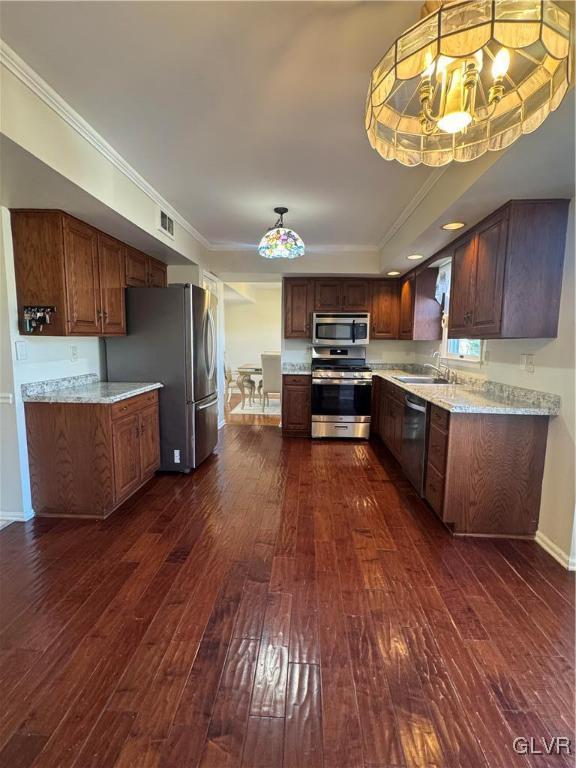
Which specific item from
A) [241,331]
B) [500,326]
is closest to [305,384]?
[500,326]

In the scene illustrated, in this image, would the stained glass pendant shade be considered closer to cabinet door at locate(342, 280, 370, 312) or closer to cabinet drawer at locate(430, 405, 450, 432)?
cabinet drawer at locate(430, 405, 450, 432)

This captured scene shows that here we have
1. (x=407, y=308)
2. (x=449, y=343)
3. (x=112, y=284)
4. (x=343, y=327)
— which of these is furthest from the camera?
(x=343, y=327)

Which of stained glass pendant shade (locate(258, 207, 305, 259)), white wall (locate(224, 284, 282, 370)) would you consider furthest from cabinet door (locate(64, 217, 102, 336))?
white wall (locate(224, 284, 282, 370))

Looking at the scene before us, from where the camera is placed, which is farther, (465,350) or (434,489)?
(465,350)

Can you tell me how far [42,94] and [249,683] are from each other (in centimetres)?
282

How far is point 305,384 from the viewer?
502 cm

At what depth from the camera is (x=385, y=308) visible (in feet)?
16.7

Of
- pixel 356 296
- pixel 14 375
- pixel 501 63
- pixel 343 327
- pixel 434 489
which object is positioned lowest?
pixel 434 489

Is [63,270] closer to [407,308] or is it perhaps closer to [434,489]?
[434,489]

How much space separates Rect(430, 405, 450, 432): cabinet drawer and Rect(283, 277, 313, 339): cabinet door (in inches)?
103

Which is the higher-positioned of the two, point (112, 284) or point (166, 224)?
point (166, 224)

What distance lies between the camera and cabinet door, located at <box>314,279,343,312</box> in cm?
504

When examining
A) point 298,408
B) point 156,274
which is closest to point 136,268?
point 156,274

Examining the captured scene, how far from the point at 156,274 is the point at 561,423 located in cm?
400
